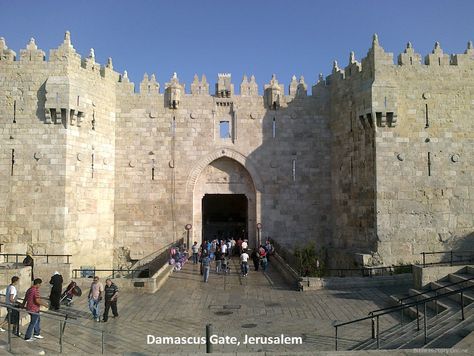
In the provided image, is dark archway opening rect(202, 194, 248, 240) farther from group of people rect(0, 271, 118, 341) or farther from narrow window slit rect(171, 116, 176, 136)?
group of people rect(0, 271, 118, 341)

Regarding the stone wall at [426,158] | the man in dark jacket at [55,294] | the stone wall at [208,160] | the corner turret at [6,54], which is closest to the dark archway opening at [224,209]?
the stone wall at [208,160]

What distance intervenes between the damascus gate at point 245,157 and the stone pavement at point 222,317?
606cm

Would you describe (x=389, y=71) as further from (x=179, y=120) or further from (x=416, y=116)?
(x=179, y=120)

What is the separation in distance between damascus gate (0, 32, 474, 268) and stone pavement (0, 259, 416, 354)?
6056 millimetres

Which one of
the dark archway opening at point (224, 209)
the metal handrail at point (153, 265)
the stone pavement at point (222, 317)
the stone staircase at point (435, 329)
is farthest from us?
the dark archway opening at point (224, 209)

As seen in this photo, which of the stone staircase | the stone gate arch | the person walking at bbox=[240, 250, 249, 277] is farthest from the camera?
the stone gate arch

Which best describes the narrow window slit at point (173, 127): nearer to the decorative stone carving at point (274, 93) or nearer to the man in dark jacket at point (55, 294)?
the decorative stone carving at point (274, 93)

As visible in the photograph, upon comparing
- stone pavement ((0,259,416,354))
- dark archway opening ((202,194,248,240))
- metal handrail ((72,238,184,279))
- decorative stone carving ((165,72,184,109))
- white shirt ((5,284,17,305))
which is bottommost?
stone pavement ((0,259,416,354))

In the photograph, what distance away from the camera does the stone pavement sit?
389 inches

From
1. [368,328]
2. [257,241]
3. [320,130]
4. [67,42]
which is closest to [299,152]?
[320,130]

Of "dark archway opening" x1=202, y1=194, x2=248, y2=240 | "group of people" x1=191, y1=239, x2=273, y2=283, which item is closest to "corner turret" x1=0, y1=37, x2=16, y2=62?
"group of people" x1=191, y1=239, x2=273, y2=283

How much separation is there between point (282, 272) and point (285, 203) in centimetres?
601

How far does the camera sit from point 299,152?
24.4m

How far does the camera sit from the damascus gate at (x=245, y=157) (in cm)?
1981
